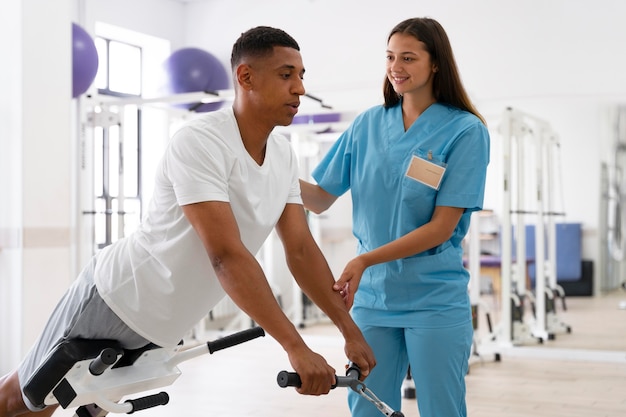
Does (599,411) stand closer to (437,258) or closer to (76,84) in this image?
(437,258)

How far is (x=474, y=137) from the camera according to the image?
177cm

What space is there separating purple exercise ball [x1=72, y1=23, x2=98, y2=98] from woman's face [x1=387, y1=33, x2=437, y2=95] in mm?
3498

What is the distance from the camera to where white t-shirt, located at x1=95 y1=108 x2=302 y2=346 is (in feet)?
4.95

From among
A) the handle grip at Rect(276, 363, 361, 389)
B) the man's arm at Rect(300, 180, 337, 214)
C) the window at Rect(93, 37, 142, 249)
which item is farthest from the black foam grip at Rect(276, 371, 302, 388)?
the window at Rect(93, 37, 142, 249)

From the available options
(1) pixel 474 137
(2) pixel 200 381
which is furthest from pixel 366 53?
(1) pixel 474 137

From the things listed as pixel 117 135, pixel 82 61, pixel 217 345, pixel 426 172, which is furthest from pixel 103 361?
pixel 117 135

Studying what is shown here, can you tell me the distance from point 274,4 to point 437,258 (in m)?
6.10

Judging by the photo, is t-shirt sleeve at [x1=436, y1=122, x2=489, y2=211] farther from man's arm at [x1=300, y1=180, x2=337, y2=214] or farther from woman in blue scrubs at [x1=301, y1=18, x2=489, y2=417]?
man's arm at [x1=300, y1=180, x2=337, y2=214]

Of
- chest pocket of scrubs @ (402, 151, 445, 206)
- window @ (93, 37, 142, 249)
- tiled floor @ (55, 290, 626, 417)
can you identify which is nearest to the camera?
chest pocket of scrubs @ (402, 151, 445, 206)

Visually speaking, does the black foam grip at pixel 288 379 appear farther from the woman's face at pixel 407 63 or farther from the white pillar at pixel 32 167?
the white pillar at pixel 32 167

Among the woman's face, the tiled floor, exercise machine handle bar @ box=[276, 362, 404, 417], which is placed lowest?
the tiled floor

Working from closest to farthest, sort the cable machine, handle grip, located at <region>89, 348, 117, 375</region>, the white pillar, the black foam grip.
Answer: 1. the black foam grip
2. handle grip, located at <region>89, 348, 117, 375</region>
3. the white pillar
4. the cable machine

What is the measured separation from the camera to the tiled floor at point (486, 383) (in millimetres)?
3703

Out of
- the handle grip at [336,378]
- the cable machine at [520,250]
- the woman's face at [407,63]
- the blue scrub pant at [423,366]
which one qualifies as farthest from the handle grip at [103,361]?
the cable machine at [520,250]
